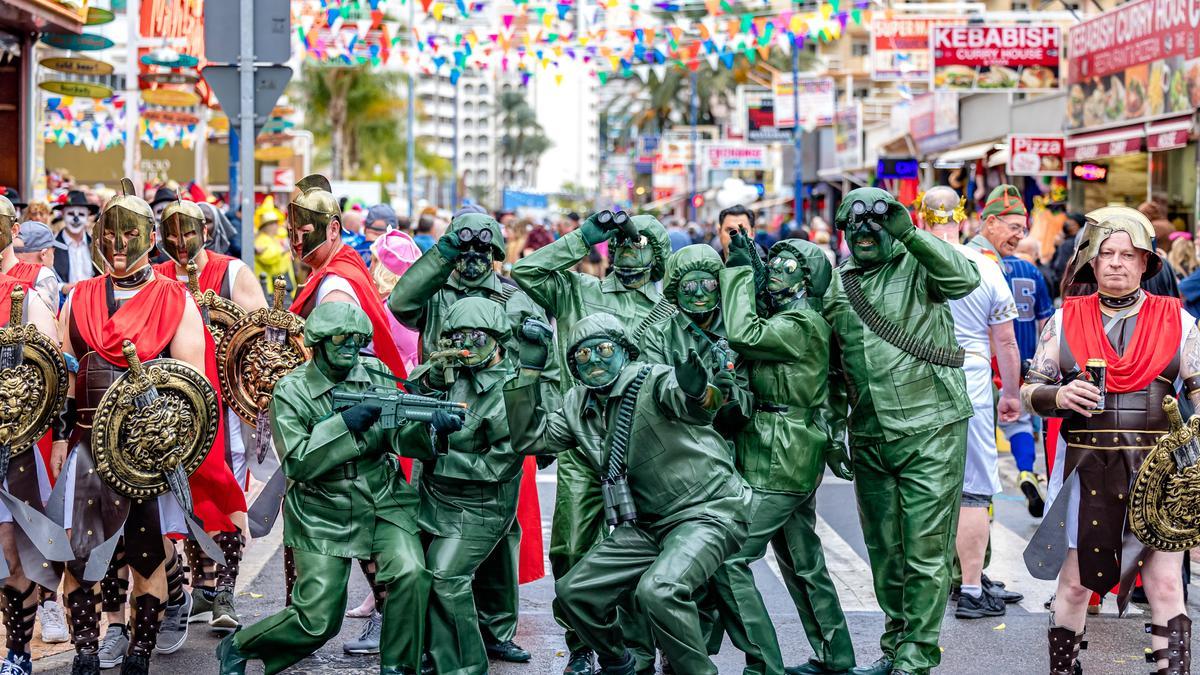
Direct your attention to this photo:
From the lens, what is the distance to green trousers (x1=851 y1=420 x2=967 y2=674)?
20.0ft

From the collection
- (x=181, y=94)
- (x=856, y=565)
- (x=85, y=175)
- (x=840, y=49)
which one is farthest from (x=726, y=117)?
(x=856, y=565)

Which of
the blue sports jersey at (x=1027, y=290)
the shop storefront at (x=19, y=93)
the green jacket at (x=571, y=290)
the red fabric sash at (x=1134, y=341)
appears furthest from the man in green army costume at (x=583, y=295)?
the shop storefront at (x=19, y=93)

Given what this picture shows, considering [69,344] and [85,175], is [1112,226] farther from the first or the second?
[85,175]

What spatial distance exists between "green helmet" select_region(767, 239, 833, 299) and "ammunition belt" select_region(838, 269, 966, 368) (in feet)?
0.42

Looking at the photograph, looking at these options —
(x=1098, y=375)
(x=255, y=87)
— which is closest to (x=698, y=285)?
(x=1098, y=375)

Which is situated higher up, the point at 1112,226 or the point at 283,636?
the point at 1112,226

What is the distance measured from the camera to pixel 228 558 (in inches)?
285

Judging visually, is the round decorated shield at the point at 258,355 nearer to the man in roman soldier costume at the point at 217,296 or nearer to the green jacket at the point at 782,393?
the man in roman soldier costume at the point at 217,296

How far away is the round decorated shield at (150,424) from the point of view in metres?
5.83

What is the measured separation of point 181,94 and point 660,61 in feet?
23.7

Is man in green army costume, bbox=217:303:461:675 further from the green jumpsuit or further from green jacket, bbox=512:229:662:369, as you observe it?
green jacket, bbox=512:229:662:369

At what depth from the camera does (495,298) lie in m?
6.83

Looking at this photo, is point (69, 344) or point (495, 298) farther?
point (495, 298)

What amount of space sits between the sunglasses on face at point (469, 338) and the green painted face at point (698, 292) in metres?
0.82
